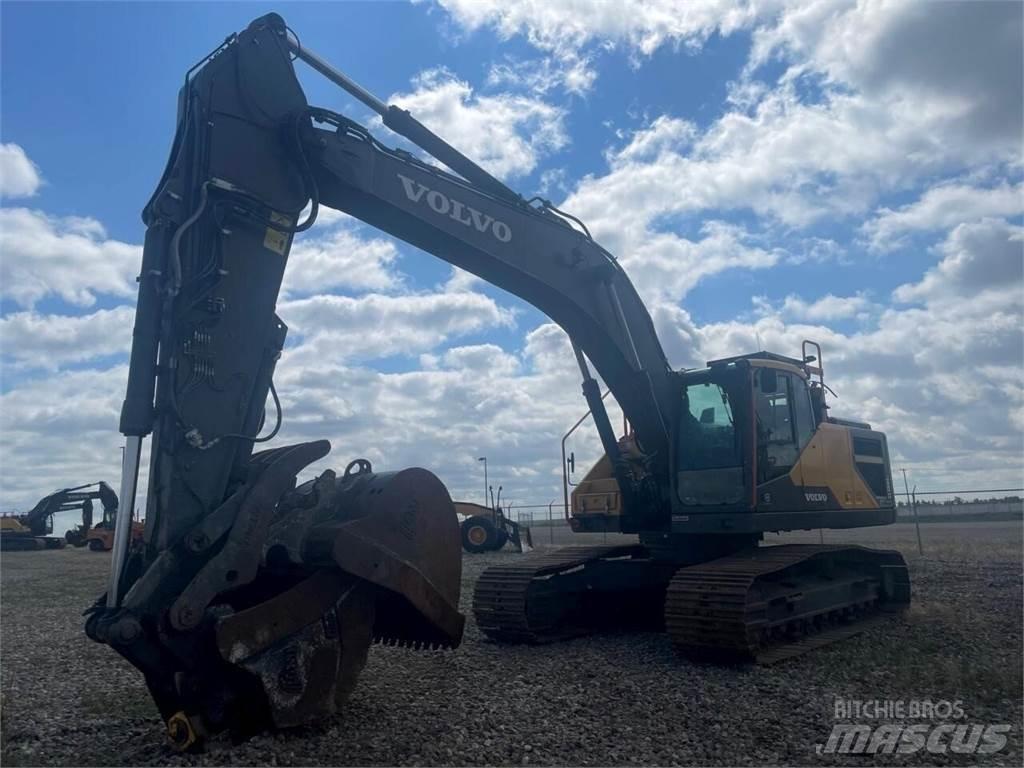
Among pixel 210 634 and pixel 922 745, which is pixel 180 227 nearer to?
pixel 210 634

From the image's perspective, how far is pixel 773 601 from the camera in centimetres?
856

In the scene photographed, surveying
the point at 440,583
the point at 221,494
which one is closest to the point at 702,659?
the point at 440,583

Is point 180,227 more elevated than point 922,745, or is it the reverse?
point 180,227

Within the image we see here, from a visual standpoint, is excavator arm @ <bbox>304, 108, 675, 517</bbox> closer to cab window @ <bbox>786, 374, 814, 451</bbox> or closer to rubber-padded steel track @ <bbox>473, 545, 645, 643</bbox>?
rubber-padded steel track @ <bbox>473, 545, 645, 643</bbox>

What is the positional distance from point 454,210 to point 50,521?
4166 centimetres

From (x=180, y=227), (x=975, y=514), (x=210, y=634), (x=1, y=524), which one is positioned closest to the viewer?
(x=210, y=634)

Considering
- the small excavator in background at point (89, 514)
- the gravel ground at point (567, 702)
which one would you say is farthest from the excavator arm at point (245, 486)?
the small excavator in background at point (89, 514)

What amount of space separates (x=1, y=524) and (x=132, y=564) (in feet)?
141

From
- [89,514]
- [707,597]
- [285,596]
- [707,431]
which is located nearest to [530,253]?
[707,431]

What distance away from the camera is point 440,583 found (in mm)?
5855

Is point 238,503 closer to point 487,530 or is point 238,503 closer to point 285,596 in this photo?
point 285,596

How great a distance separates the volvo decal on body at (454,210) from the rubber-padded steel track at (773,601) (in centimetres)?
367

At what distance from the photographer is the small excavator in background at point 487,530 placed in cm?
2634

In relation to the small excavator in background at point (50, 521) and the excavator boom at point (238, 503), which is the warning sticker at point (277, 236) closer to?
the excavator boom at point (238, 503)
